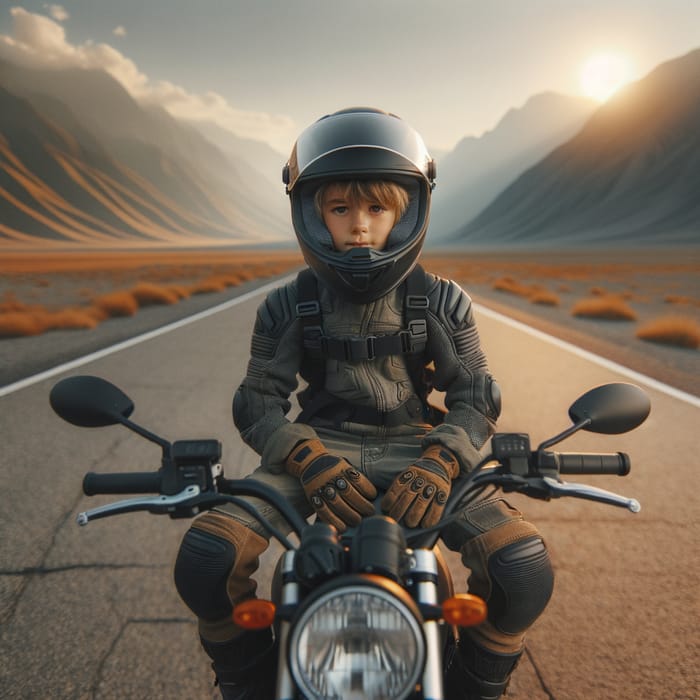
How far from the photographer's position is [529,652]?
2090 millimetres

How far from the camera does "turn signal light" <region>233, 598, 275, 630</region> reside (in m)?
0.98

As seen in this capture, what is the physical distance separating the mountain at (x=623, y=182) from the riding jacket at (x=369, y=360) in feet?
315

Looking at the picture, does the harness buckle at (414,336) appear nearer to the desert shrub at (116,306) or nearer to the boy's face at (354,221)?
the boy's face at (354,221)

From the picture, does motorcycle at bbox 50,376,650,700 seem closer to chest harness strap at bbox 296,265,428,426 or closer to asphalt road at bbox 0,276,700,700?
chest harness strap at bbox 296,265,428,426

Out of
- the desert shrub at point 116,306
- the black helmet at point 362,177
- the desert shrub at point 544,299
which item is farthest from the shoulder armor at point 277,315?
the desert shrub at point 544,299

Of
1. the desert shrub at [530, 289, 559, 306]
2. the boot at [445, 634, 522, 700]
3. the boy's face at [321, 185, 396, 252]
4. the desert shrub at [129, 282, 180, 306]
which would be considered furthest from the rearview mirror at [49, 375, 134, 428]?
the desert shrub at [530, 289, 559, 306]

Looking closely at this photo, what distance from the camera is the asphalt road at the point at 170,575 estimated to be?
1.98m

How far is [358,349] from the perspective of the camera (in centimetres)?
192

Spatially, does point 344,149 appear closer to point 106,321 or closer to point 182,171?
point 106,321

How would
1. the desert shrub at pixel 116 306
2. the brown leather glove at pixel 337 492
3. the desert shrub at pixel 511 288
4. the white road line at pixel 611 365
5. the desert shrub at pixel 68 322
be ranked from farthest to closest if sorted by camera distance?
the desert shrub at pixel 511 288
the desert shrub at pixel 116 306
the desert shrub at pixel 68 322
the white road line at pixel 611 365
the brown leather glove at pixel 337 492

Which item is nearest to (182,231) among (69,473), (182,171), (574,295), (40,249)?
(182,171)

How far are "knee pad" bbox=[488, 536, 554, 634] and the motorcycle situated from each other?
193 mm

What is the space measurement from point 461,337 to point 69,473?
2.98m

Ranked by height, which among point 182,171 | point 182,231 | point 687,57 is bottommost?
point 182,231
